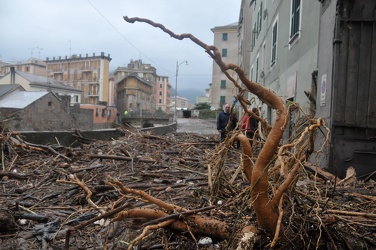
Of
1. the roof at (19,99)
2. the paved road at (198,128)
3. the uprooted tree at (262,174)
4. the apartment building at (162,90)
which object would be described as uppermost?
the apartment building at (162,90)

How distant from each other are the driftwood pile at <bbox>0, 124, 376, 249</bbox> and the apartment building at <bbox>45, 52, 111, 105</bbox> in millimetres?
83571

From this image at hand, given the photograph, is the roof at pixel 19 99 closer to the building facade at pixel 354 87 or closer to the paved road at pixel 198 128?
the paved road at pixel 198 128

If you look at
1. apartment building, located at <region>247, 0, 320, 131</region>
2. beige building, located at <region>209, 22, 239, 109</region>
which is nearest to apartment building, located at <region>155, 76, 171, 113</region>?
beige building, located at <region>209, 22, 239, 109</region>

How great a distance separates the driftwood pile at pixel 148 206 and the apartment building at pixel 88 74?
83.6 m

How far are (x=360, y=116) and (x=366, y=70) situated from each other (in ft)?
2.95

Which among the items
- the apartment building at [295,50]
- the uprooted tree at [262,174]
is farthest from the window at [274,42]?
the uprooted tree at [262,174]

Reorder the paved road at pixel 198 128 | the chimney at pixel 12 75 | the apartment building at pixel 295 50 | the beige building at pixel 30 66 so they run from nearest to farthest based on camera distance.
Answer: the apartment building at pixel 295 50
the paved road at pixel 198 128
the chimney at pixel 12 75
the beige building at pixel 30 66

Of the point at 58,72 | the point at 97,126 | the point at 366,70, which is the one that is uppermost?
the point at 58,72

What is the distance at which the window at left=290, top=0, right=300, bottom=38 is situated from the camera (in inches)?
408

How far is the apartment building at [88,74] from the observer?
9038 cm

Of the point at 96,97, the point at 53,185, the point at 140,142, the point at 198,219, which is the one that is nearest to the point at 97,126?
the point at 96,97

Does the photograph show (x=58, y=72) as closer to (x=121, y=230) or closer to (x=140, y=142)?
(x=140, y=142)

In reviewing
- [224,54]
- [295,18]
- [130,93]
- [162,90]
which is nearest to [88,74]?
[130,93]

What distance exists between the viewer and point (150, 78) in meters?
118
